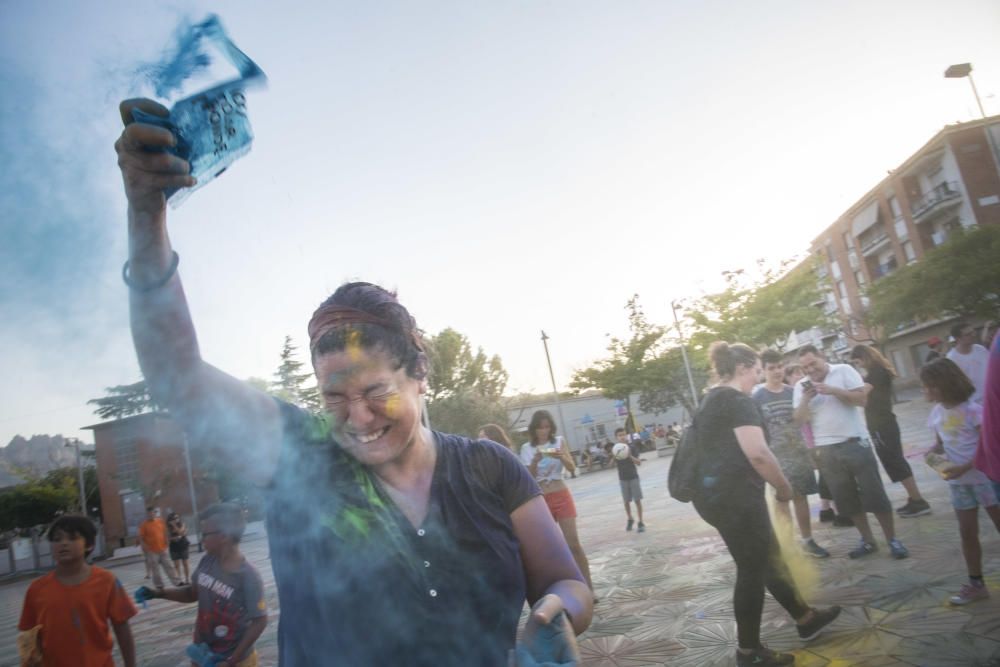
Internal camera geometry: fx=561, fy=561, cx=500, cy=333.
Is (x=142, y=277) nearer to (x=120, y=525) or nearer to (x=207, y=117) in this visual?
(x=207, y=117)

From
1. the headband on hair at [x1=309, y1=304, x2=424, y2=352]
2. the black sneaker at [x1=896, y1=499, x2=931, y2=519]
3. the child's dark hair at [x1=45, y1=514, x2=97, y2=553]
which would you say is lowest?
the black sneaker at [x1=896, y1=499, x2=931, y2=519]

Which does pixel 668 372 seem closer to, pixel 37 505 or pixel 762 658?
pixel 762 658

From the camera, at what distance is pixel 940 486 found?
690cm

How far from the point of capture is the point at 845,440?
504 centimetres

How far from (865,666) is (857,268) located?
A: 43981 mm

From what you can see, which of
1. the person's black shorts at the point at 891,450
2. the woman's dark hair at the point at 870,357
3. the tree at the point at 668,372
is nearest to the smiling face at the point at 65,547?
the person's black shorts at the point at 891,450

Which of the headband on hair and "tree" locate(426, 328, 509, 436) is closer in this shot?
the headband on hair

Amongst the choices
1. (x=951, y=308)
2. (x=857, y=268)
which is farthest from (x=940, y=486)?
(x=857, y=268)

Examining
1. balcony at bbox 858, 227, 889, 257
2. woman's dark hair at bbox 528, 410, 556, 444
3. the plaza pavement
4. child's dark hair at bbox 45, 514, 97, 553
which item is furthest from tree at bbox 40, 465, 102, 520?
balcony at bbox 858, 227, 889, 257

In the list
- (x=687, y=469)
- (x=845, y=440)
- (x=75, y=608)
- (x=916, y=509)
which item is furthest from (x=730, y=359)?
(x=75, y=608)

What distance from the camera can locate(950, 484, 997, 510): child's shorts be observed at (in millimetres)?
3363

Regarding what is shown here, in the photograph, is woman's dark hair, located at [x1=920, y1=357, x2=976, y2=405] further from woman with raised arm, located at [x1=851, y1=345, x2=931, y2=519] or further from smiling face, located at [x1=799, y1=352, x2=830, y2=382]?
woman with raised arm, located at [x1=851, y1=345, x2=931, y2=519]

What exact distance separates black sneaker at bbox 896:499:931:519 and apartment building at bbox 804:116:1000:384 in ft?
64.9

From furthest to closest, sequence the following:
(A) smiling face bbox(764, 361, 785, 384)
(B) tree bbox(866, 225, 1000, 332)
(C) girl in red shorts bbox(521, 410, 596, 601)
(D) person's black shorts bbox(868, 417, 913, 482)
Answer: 1. (B) tree bbox(866, 225, 1000, 332)
2. (A) smiling face bbox(764, 361, 785, 384)
3. (D) person's black shorts bbox(868, 417, 913, 482)
4. (C) girl in red shorts bbox(521, 410, 596, 601)
